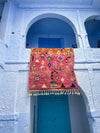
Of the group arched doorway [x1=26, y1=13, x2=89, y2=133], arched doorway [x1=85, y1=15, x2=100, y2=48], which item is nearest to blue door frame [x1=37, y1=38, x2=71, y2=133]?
arched doorway [x1=26, y1=13, x2=89, y2=133]

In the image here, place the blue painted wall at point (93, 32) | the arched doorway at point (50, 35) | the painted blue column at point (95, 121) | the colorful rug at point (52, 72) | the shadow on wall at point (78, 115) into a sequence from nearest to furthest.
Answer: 1. the painted blue column at point (95, 121)
2. the colorful rug at point (52, 72)
3. the shadow on wall at point (78, 115)
4. the arched doorway at point (50, 35)
5. the blue painted wall at point (93, 32)

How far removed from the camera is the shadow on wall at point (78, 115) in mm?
4267

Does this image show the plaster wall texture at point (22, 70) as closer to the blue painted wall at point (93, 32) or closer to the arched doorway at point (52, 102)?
the arched doorway at point (52, 102)

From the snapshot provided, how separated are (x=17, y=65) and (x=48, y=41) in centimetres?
288

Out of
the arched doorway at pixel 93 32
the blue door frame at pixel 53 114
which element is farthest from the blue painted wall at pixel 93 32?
the blue door frame at pixel 53 114

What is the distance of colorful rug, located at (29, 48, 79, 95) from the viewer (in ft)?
9.89

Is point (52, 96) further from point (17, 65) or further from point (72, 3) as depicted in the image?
point (72, 3)

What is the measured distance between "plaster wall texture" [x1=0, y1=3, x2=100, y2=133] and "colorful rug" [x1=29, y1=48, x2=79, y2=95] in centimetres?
20

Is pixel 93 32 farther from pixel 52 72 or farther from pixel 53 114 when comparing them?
pixel 53 114

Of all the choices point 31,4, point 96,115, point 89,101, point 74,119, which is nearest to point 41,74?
point 89,101

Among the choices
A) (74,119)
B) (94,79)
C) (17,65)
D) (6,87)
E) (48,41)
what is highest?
(48,41)

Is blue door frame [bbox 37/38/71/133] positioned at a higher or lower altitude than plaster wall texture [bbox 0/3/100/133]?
lower

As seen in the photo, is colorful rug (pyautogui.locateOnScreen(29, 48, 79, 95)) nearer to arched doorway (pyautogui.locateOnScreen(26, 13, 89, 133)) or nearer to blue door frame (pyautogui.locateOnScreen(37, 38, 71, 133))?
arched doorway (pyautogui.locateOnScreen(26, 13, 89, 133))

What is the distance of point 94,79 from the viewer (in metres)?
3.22
